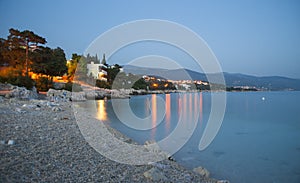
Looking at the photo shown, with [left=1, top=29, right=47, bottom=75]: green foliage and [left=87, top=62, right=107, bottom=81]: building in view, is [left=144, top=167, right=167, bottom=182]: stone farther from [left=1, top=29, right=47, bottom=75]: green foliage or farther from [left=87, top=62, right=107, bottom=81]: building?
[left=87, top=62, right=107, bottom=81]: building

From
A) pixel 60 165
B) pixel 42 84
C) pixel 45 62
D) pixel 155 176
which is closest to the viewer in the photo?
pixel 60 165

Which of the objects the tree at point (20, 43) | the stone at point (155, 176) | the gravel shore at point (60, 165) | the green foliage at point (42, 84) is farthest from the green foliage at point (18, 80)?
the stone at point (155, 176)

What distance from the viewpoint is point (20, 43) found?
21.7 m

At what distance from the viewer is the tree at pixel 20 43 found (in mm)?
21375

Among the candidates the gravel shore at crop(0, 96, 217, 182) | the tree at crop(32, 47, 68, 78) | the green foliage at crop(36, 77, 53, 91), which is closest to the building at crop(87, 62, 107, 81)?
the tree at crop(32, 47, 68, 78)

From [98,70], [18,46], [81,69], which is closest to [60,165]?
[18,46]

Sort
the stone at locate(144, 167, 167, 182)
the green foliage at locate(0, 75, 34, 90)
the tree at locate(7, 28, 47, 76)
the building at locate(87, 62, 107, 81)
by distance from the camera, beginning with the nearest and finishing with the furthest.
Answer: the stone at locate(144, 167, 167, 182), the green foliage at locate(0, 75, 34, 90), the tree at locate(7, 28, 47, 76), the building at locate(87, 62, 107, 81)

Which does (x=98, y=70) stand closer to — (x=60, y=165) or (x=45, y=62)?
(x=45, y=62)

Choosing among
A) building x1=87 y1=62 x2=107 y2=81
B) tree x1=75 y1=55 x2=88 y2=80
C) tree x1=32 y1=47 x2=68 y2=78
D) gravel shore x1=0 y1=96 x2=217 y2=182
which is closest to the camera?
gravel shore x1=0 y1=96 x2=217 y2=182

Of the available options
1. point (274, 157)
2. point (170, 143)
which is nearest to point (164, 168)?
point (170, 143)

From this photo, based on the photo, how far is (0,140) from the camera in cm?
464

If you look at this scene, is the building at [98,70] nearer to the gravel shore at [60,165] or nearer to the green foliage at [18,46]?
the green foliage at [18,46]

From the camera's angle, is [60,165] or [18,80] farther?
[18,80]

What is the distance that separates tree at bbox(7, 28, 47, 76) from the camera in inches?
842
